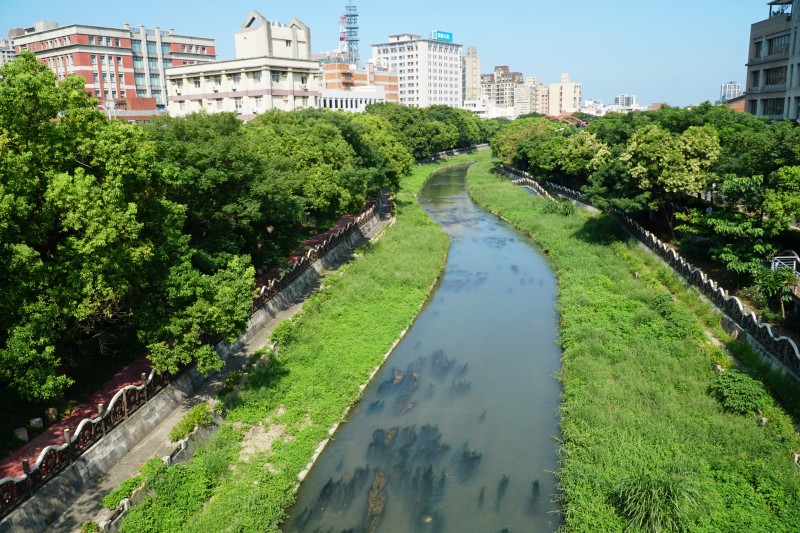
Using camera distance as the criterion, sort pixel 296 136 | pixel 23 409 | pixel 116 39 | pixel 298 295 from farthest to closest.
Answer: pixel 116 39 < pixel 296 136 < pixel 298 295 < pixel 23 409

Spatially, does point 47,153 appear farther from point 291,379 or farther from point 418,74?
point 418,74

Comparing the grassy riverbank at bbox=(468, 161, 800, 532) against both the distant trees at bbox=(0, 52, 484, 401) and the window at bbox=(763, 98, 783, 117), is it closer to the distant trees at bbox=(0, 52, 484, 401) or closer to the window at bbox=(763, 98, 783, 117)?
the distant trees at bbox=(0, 52, 484, 401)

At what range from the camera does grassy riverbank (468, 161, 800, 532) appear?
15.9 metres

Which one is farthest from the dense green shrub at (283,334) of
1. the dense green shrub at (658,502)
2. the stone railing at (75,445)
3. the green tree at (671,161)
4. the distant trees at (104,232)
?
the green tree at (671,161)

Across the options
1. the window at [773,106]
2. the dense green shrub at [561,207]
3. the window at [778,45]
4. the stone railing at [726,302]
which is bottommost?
the stone railing at [726,302]

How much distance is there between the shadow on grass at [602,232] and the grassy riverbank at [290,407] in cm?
1355

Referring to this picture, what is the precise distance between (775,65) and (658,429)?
47.1m

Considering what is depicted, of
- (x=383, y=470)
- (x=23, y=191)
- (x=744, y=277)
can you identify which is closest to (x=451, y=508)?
(x=383, y=470)

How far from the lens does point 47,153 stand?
1733 centimetres

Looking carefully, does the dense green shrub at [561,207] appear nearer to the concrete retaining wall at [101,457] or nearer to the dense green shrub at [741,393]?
the dense green shrub at [741,393]

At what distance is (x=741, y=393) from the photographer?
2019cm

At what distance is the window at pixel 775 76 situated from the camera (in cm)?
5188

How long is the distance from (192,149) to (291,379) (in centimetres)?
1085

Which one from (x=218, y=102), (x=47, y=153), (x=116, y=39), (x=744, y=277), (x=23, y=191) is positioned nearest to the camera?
(x=23, y=191)
